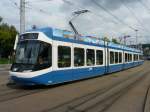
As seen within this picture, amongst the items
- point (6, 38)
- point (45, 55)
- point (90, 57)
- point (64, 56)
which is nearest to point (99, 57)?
point (90, 57)

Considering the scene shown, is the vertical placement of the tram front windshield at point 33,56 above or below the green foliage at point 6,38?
below

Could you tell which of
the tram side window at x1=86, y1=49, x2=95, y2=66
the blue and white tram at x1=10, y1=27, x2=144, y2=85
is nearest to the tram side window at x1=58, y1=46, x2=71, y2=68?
the blue and white tram at x1=10, y1=27, x2=144, y2=85

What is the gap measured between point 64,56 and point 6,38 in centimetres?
6407

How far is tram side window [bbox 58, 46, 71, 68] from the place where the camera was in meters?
16.5

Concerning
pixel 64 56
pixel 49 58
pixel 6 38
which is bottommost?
pixel 49 58

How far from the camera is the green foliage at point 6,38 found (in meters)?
78.7

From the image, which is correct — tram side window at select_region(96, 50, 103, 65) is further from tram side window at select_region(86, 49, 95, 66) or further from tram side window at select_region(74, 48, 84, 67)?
tram side window at select_region(74, 48, 84, 67)

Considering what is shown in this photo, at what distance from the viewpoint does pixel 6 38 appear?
78.8m

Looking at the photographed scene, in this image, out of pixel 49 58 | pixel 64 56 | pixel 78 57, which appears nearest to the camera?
pixel 49 58

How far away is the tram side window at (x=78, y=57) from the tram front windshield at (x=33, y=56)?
3.14 m

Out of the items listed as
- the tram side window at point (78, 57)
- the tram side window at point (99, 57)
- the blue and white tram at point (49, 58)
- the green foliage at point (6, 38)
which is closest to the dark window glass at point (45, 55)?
the blue and white tram at point (49, 58)

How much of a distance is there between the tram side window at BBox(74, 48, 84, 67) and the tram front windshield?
314 cm

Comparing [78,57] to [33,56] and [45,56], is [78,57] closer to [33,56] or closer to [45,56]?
[45,56]

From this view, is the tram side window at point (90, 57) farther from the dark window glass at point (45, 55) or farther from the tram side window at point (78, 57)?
the dark window glass at point (45, 55)
